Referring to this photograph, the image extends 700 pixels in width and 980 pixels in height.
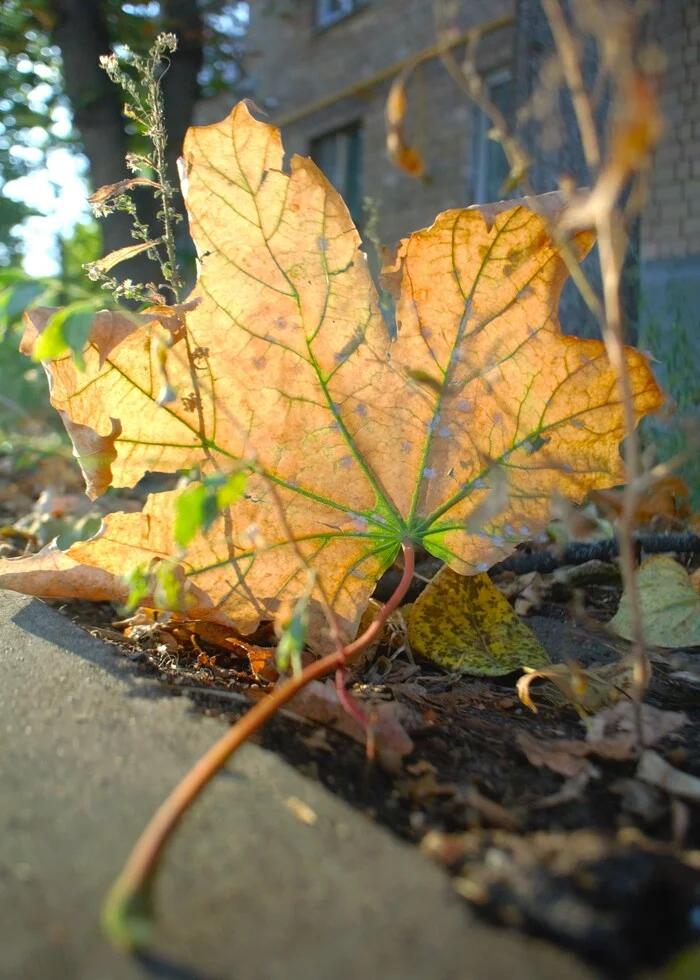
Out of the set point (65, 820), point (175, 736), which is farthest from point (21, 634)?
point (65, 820)

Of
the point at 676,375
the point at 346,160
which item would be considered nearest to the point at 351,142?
the point at 346,160

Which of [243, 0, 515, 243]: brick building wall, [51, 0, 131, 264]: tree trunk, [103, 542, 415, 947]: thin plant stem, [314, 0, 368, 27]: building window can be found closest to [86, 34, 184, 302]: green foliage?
[103, 542, 415, 947]: thin plant stem

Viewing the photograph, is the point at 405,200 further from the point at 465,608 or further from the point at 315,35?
the point at 465,608

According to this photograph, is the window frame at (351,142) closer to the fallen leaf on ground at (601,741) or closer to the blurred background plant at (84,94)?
the blurred background plant at (84,94)

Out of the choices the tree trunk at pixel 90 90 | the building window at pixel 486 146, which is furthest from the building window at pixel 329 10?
the tree trunk at pixel 90 90

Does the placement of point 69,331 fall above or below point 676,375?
above

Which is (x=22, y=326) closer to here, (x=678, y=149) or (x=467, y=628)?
(x=467, y=628)

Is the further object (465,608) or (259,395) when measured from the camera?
(465,608)

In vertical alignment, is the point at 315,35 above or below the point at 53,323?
above

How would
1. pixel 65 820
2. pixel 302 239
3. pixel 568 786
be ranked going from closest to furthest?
1. pixel 65 820
2. pixel 568 786
3. pixel 302 239
